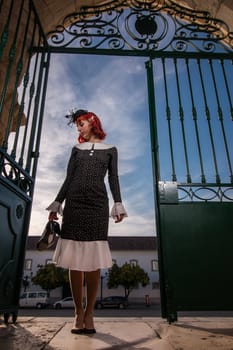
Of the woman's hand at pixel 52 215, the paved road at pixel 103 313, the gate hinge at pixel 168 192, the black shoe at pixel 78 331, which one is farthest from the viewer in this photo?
the paved road at pixel 103 313

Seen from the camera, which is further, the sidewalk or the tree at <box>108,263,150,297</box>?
the tree at <box>108,263,150,297</box>

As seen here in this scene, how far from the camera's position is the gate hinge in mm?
2744

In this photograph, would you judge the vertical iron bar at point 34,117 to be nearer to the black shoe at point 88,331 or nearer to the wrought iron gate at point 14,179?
the wrought iron gate at point 14,179

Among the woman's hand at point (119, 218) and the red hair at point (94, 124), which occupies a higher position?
the red hair at point (94, 124)

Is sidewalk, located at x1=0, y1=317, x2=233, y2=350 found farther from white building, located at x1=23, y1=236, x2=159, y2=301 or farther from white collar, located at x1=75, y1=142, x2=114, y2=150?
white building, located at x1=23, y1=236, x2=159, y2=301

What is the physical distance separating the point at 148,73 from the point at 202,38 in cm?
115

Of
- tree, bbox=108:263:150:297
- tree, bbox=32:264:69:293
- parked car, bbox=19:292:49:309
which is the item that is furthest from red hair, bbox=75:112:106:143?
tree, bbox=108:263:150:297

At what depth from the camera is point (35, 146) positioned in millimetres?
2943

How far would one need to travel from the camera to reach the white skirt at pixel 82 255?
1.90m

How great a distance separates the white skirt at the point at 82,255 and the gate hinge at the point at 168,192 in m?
1.01

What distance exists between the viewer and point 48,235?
2.01m

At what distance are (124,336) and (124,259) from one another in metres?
36.0

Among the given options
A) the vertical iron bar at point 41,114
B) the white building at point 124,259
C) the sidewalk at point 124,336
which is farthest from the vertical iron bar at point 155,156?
the white building at point 124,259

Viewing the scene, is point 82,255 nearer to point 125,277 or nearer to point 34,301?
point 34,301
